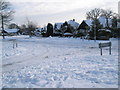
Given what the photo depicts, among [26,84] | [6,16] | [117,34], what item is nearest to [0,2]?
[6,16]

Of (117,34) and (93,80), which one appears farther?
(117,34)

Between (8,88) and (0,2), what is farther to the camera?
(0,2)

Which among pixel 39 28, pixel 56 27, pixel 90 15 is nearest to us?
pixel 90 15

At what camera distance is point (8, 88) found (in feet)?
18.0

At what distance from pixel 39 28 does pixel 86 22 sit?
58095mm

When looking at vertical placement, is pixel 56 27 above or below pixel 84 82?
above

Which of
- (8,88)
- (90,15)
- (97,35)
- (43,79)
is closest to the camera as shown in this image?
(8,88)

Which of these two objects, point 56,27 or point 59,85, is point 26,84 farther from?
point 56,27

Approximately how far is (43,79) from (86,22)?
5538cm

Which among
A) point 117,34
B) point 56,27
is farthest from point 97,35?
point 56,27

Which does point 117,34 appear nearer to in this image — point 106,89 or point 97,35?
point 97,35

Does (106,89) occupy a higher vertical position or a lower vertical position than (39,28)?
lower

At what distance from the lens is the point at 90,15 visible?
67.1 metres

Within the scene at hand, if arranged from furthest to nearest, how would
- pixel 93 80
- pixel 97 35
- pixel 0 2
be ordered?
pixel 0 2
pixel 97 35
pixel 93 80
